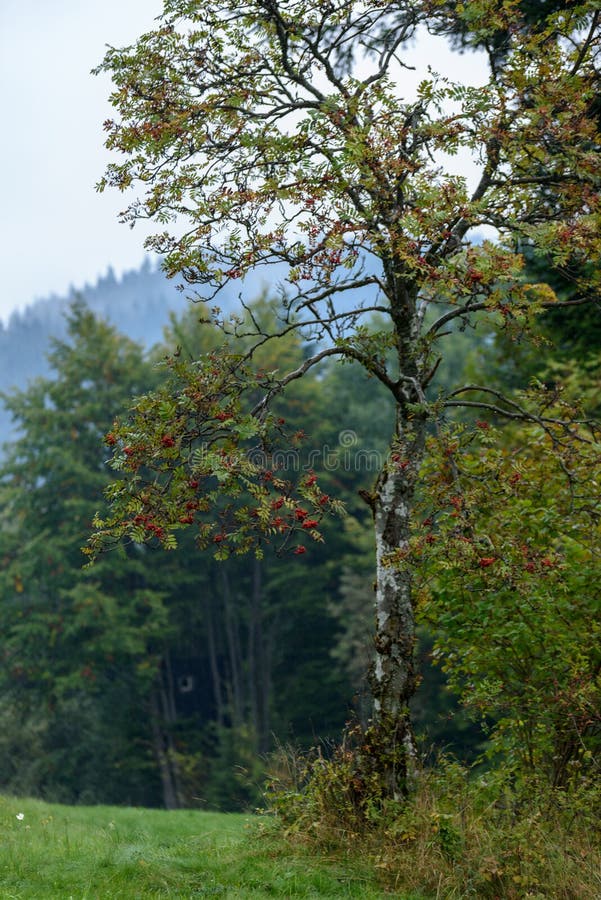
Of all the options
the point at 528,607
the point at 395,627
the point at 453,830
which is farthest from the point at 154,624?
the point at 453,830

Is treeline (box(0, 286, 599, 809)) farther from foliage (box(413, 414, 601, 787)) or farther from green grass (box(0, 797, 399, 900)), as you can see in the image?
green grass (box(0, 797, 399, 900))

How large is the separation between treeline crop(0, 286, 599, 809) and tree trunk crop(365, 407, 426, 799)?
60.8 feet

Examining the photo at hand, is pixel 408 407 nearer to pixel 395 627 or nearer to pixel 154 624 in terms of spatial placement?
pixel 395 627

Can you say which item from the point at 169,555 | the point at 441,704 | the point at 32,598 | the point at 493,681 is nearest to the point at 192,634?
the point at 169,555

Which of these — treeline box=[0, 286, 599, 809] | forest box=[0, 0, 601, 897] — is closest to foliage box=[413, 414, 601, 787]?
forest box=[0, 0, 601, 897]

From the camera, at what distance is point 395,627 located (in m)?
9.55

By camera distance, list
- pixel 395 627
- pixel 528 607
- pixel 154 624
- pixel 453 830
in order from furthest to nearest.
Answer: pixel 154 624 < pixel 395 627 < pixel 528 607 < pixel 453 830

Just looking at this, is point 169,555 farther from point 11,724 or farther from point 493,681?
point 493,681

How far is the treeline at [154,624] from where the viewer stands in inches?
1314

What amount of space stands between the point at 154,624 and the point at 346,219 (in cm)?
2707

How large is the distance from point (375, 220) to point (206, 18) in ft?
9.89

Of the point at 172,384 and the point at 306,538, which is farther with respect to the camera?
the point at 306,538

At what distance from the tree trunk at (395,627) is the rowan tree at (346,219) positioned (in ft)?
0.06

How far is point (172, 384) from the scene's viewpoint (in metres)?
8.85
